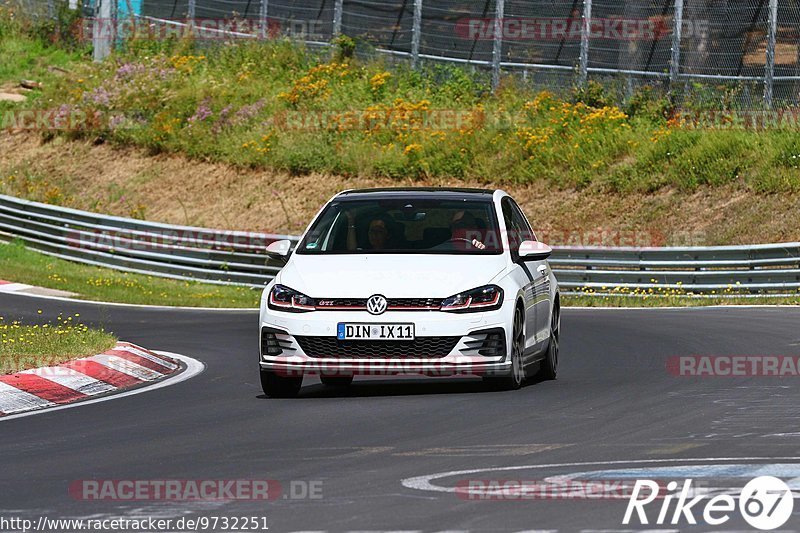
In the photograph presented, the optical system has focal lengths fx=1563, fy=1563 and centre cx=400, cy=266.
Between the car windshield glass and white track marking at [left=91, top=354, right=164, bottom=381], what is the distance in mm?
2088

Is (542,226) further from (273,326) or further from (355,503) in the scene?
(355,503)

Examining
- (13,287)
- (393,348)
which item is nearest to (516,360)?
(393,348)

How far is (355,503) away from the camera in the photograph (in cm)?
714

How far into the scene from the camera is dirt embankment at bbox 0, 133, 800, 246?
102 feet

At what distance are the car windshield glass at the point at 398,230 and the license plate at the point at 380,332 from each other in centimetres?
94

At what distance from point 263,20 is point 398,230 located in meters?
31.5

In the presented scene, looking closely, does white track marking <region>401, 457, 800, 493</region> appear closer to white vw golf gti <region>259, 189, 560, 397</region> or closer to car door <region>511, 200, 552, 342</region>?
white vw golf gti <region>259, 189, 560, 397</region>

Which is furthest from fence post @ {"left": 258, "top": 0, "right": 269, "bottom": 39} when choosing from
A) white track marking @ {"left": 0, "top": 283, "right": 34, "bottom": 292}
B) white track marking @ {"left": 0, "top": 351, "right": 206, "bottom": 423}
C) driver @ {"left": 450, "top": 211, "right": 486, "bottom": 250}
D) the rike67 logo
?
the rike67 logo

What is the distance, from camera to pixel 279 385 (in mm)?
12211

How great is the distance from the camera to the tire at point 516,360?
12.0 m

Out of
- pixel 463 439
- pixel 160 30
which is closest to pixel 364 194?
pixel 463 439

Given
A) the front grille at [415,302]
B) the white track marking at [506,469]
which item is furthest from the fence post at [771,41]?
the white track marking at [506,469]

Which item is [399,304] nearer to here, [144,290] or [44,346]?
[44,346]

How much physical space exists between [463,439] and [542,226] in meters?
24.3
